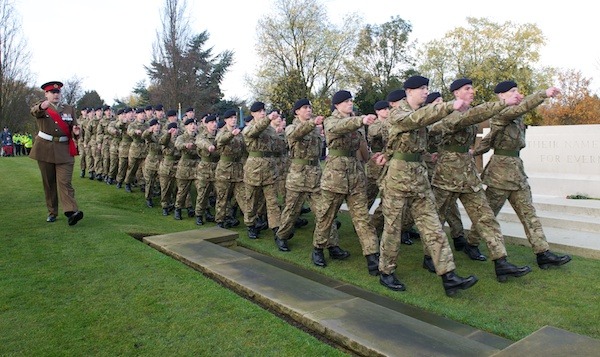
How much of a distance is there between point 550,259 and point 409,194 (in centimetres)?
195

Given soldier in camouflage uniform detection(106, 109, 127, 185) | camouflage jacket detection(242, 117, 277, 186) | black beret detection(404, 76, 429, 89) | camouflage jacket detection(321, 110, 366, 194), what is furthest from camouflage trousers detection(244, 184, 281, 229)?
soldier in camouflage uniform detection(106, 109, 127, 185)

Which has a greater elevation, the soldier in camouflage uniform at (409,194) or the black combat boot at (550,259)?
the soldier in camouflage uniform at (409,194)

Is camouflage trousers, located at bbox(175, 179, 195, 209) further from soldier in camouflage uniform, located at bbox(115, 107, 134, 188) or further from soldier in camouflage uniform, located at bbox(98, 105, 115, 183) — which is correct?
soldier in camouflage uniform, located at bbox(98, 105, 115, 183)

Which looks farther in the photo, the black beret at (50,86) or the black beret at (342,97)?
the black beret at (50,86)

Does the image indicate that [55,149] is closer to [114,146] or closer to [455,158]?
[114,146]

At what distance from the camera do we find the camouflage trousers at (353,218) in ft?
17.5

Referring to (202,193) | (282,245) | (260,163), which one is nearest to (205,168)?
(202,193)

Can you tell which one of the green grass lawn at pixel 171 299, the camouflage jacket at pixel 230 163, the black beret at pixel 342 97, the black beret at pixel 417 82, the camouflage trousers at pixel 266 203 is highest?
the black beret at pixel 417 82

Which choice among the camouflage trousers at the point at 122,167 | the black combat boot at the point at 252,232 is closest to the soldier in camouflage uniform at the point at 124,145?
the camouflage trousers at the point at 122,167

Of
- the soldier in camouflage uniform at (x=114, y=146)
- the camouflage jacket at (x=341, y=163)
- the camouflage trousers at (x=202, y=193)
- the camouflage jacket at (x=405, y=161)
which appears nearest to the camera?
the camouflage jacket at (x=405, y=161)

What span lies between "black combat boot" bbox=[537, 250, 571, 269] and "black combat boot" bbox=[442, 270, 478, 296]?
1426mm

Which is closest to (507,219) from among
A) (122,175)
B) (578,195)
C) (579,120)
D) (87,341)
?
(578,195)

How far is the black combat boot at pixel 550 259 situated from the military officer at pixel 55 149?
20.0 ft

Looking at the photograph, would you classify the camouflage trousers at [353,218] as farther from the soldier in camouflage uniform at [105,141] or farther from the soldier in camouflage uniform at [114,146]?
the soldier in camouflage uniform at [105,141]
